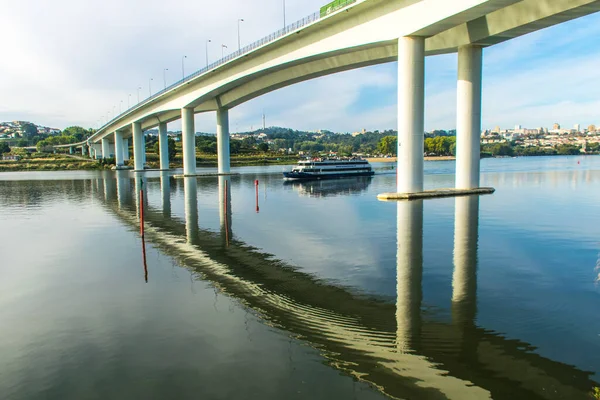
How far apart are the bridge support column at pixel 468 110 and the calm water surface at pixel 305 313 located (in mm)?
16240

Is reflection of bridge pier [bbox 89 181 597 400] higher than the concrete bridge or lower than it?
lower

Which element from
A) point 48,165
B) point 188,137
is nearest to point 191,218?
point 188,137

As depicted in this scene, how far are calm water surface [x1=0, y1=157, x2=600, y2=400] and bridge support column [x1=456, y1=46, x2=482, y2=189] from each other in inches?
639

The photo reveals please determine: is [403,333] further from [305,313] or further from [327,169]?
[327,169]

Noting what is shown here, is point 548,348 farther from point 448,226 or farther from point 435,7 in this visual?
point 435,7

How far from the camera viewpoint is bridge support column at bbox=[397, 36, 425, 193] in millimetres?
31234

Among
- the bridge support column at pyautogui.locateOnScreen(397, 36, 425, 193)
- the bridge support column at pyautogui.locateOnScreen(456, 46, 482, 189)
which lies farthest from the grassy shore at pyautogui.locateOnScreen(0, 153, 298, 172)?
the bridge support column at pyautogui.locateOnScreen(397, 36, 425, 193)

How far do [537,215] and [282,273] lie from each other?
58.5ft

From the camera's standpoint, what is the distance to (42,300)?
11070mm

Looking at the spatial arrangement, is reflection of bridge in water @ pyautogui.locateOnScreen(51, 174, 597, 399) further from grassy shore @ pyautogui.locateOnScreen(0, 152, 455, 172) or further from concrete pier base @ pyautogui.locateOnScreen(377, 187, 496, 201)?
grassy shore @ pyautogui.locateOnScreen(0, 152, 455, 172)

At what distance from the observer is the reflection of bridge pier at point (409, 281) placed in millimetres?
8273

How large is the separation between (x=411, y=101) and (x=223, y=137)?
5123cm

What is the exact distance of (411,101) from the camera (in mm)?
31547

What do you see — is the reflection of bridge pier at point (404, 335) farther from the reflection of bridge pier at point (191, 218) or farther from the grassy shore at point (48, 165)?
the grassy shore at point (48, 165)
